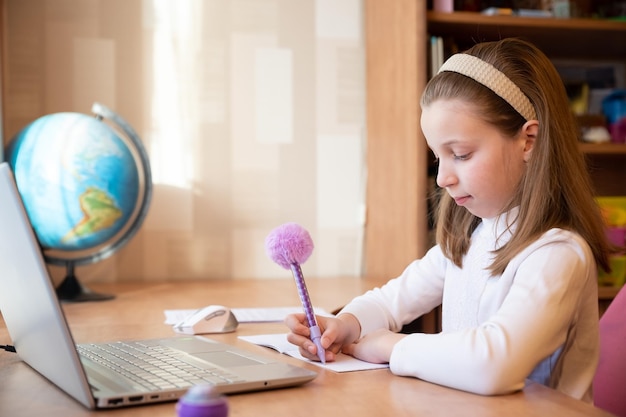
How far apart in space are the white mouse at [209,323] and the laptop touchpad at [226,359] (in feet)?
0.78

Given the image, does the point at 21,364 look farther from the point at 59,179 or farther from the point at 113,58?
the point at 113,58

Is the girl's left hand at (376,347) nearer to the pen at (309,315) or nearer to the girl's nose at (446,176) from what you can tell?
the pen at (309,315)

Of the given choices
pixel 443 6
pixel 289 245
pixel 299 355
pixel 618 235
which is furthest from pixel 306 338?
pixel 618 235

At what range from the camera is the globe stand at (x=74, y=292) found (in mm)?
1772

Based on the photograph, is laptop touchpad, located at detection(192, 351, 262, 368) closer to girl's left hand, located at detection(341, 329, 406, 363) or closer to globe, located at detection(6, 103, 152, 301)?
girl's left hand, located at detection(341, 329, 406, 363)

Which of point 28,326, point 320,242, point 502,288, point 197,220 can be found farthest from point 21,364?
point 320,242

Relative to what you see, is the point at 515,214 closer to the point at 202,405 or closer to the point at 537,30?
the point at 202,405

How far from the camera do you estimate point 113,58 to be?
2.12 metres

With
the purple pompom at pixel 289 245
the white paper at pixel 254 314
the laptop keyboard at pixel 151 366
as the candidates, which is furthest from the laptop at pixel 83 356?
the white paper at pixel 254 314

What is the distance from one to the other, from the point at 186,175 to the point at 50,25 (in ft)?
1.75

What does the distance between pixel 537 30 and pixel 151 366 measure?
1.60m

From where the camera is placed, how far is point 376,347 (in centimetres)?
102

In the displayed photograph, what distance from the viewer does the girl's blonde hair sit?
1091 mm

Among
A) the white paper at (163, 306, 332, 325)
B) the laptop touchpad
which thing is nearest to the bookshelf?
the white paper at (163, 306, 332, 325)
